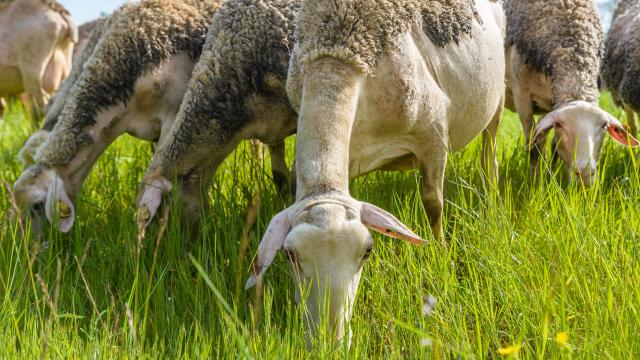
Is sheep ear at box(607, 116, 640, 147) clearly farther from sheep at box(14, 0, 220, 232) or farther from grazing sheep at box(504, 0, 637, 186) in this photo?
sheep at box(14, 0, 220, 232)

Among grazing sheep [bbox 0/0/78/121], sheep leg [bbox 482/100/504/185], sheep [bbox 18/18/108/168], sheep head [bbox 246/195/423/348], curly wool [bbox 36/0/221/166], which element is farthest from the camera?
grazing sheep [bbox 0/0/78/121]

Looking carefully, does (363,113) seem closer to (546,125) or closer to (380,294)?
(380,294)

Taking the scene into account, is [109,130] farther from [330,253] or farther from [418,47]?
[330,253]

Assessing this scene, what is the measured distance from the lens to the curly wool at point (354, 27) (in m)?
3.28

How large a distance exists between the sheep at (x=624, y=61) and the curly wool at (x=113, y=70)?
10.8ft

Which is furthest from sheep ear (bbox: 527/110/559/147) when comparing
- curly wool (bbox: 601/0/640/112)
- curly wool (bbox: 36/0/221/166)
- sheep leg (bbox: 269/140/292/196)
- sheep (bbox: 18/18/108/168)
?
sheep (bbox: 18/18/108/168)

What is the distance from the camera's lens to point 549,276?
2971mm

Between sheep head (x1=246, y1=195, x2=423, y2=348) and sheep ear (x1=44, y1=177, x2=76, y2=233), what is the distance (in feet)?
5.90

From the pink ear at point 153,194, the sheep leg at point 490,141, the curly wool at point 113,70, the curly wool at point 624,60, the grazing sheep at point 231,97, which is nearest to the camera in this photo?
the pink ear at point 153,194

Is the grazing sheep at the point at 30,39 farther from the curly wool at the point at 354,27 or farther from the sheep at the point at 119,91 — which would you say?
the curly wool at the point at 354,27

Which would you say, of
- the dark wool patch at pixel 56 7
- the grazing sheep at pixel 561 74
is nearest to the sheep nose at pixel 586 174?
the grazing sheep at pixel 561 74

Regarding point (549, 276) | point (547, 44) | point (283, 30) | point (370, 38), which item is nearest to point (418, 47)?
point (370, 38)

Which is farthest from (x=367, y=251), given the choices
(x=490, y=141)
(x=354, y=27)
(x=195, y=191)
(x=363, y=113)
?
(x=490, y=141)

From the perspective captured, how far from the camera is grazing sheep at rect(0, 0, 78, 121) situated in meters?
9.30
